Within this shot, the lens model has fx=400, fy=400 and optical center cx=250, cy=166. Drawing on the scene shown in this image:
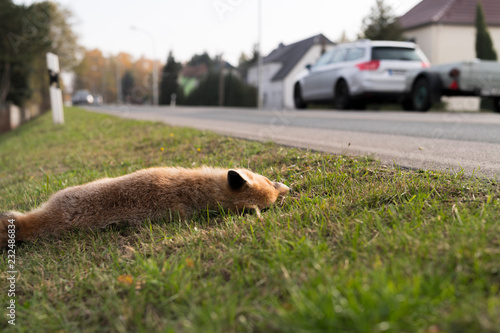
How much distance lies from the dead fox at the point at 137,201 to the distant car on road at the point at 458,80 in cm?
1009

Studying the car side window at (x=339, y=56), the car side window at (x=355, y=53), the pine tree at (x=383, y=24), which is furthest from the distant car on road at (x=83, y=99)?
the car side window at (x=355, y=53)

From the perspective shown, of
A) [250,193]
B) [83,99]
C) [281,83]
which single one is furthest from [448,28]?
[83,99]

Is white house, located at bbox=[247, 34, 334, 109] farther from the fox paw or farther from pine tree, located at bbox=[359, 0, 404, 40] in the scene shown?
the fox paw

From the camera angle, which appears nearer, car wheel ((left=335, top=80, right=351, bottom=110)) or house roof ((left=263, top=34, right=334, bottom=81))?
car wheel ((left=335, top=80, right=351, bottom=110))

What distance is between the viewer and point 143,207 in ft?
10.3

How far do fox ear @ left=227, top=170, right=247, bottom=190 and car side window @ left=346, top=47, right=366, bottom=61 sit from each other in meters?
11.8

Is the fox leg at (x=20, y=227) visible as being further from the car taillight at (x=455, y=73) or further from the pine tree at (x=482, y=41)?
the pine tree at (x=482, y=41)

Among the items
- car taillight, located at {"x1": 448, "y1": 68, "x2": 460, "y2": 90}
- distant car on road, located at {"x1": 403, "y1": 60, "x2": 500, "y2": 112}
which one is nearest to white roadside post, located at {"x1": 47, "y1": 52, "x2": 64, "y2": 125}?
distant car on road, located at {"x1": 403, "y1": 60, "x2": 500, "y2": 112}

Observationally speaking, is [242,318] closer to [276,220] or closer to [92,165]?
[276,220]

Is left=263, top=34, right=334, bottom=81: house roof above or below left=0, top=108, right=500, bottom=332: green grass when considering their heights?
above

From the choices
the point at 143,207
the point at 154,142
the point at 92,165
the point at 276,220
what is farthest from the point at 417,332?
the point at 154,142

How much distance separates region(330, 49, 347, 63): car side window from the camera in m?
14.6

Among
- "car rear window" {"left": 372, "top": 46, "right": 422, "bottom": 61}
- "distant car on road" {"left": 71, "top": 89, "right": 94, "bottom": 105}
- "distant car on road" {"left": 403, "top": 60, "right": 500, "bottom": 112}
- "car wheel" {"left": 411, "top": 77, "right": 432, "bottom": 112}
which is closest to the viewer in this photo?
"distant car on road" {"left": 403, "top": 60, "right": 500, "bottom": 112}

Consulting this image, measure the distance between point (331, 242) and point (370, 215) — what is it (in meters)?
0.44
